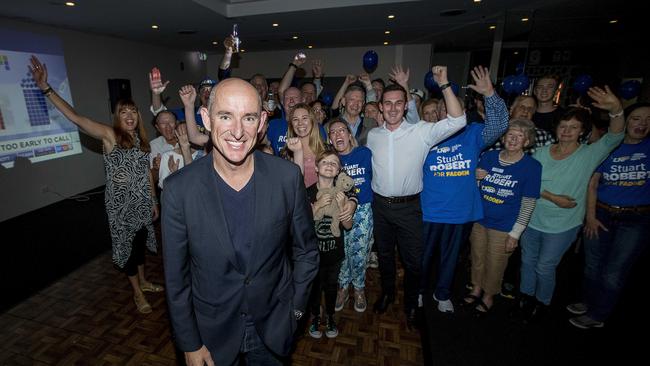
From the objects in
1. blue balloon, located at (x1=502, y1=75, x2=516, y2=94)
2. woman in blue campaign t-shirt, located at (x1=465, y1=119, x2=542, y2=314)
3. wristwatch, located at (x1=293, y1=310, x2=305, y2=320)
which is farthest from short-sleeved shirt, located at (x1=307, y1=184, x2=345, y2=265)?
blue balloon, located at (x1=502, y1=75, x2=516, y2=94)

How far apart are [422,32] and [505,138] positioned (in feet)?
20.5

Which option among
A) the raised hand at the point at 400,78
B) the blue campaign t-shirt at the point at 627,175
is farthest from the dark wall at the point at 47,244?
the blue campaign t-shirt at the point at 627,175

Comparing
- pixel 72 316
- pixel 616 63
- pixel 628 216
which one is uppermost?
pixel 616 63

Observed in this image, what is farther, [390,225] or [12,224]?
[12,224]

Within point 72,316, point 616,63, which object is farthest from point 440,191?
point 616,63

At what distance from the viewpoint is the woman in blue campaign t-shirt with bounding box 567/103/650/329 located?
226 cm

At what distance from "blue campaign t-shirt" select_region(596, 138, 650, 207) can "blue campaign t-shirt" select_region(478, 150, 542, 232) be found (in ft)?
1.78

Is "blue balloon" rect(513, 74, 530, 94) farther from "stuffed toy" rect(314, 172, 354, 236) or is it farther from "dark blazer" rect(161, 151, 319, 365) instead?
"dark blazer" rect(161, 151, 319, 365)

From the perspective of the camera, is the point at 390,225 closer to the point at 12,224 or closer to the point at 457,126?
the point at 457,126

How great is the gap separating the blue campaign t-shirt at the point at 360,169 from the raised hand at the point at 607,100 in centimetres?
172

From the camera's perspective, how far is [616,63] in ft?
32.8

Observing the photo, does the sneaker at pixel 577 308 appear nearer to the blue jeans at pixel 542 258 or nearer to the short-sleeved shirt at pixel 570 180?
the blue jeans at pixel 542 258

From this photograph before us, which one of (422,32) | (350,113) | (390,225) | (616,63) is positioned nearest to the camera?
(390,225)

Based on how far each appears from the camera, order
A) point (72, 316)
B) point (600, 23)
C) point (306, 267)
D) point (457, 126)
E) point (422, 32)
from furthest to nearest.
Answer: point (422, 32), point (600, 23), point (72, 316), point (457, 126), point (306, 267)
